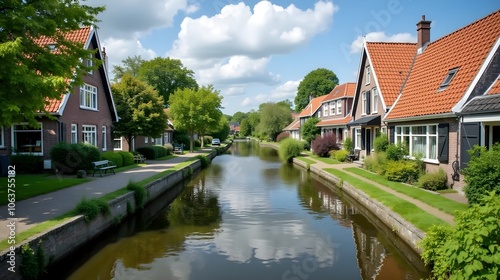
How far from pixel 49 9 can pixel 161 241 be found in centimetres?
788

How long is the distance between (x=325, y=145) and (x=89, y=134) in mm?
20365

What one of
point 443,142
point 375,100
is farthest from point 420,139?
point 375,100

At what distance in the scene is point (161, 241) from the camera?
35.8 ft

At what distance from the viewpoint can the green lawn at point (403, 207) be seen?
390 inches

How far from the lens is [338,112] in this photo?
4075 cm

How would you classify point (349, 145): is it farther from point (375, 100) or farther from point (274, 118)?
point (274, 118)

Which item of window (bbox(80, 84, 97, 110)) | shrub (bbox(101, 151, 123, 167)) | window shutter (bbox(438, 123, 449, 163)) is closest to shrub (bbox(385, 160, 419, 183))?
window shutter (bbox(438, 123, 449, 163))

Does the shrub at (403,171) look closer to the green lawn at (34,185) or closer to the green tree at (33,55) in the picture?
the green tree at (33,55)

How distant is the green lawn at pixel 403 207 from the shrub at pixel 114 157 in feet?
48.2

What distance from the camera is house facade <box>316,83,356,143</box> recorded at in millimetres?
37069

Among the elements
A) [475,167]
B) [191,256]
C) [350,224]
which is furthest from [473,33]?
[191,256]

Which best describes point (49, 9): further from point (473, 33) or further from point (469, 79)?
point (473, 33)

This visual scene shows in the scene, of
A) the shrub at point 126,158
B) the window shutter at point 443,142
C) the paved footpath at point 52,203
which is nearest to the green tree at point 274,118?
the shrub at point 126,158

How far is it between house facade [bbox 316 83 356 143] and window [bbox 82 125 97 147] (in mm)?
21744
